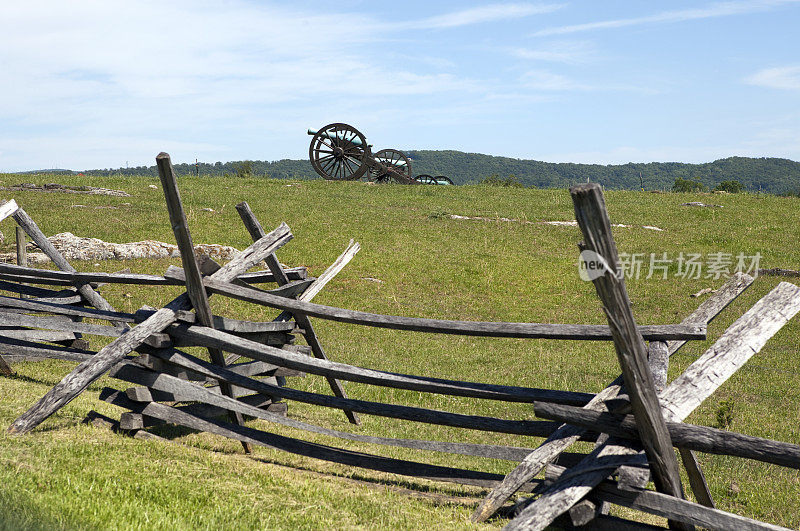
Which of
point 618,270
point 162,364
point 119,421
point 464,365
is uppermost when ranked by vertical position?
point 618,270

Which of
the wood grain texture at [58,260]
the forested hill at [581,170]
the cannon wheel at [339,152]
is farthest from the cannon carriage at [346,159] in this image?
the forested hill at [581,170]

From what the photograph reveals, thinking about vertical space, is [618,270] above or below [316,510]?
above

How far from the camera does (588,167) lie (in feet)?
A: 416

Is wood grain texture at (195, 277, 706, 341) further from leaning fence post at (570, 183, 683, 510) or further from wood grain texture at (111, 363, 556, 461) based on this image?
wood grain texture at (111, 363, 556, 461)

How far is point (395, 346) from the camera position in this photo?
12016 millimetres

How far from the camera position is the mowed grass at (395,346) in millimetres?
4328

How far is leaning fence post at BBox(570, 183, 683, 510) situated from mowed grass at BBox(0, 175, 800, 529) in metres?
1.44

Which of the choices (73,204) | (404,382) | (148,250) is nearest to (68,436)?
(404,382)

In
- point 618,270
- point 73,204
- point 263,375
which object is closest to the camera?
point 618,270

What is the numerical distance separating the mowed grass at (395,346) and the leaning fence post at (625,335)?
4.71 feet

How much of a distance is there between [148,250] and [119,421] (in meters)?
11.0

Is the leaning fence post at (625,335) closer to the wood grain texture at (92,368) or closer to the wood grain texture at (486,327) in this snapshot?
the wood grain texture at (486,327)

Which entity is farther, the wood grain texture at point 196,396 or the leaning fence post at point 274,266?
the leaning fence post at point 274,266

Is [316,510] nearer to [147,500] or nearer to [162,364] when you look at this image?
[147,500]
